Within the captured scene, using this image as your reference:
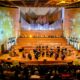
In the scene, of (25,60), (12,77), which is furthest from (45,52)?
(12,77)

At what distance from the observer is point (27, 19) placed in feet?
72.4

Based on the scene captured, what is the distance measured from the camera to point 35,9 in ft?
73.2

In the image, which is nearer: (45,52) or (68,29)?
(45,52)

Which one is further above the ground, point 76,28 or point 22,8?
point 22,8

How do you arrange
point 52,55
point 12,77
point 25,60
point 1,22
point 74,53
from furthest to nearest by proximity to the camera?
point 1,22, point 74,53, point 52,55, point 25,60, point 12,77

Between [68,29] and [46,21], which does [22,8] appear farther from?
[68,29]

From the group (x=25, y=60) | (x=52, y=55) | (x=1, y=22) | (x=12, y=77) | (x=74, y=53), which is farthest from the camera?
(x=1, y=22)

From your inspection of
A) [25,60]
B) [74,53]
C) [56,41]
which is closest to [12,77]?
[25,60]

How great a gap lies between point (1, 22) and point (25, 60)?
521cm

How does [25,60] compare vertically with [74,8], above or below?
below

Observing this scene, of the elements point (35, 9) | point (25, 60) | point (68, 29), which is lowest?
point (25, 60)

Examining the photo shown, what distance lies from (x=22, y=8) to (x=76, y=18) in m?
4.52

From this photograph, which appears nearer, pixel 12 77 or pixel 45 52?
pixel 12 77

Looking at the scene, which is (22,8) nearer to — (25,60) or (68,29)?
(68,29)
